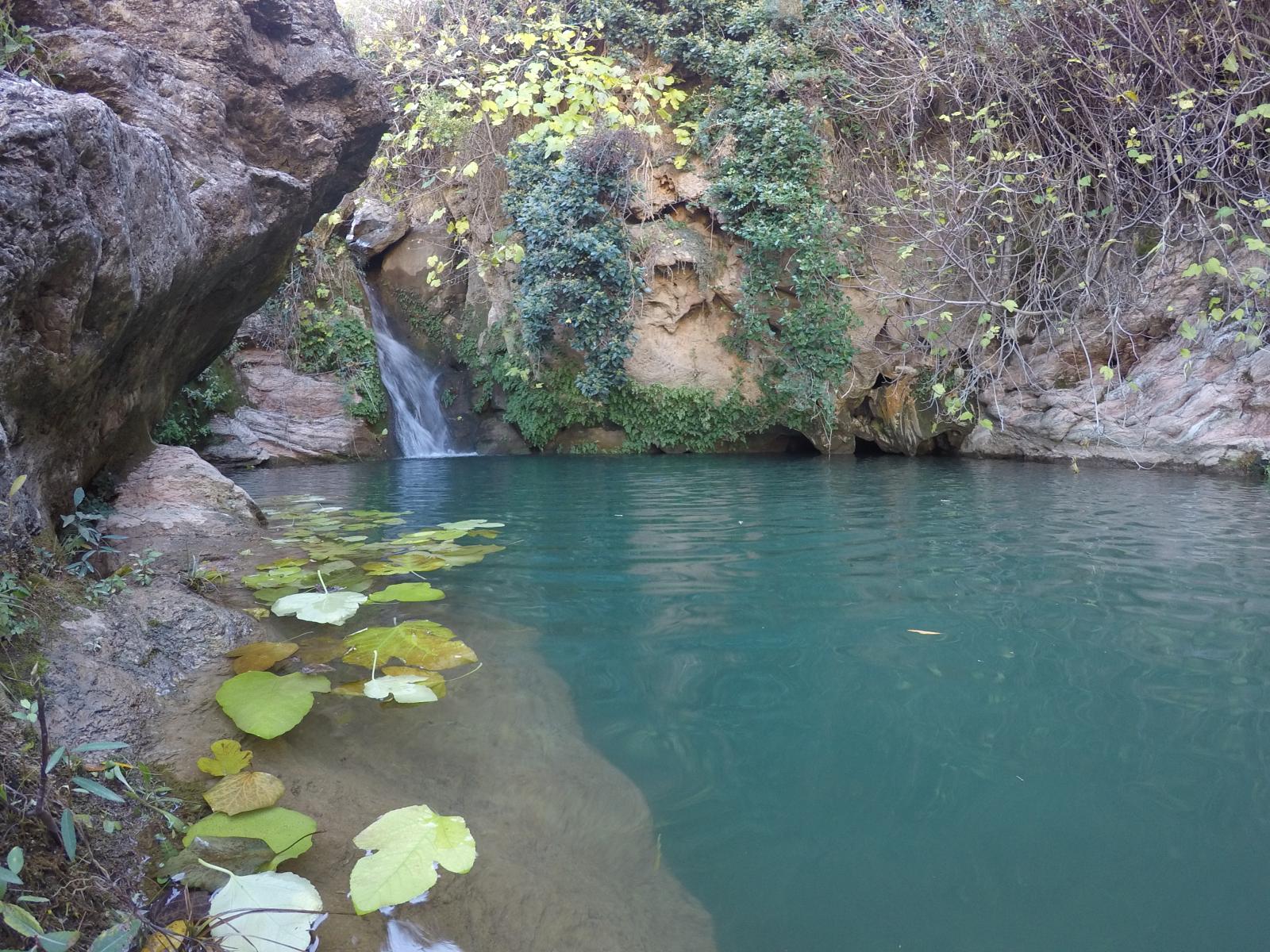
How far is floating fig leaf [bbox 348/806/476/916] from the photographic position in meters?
1.49

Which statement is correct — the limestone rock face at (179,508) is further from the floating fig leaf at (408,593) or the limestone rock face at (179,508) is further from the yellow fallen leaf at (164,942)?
the yellow fallen leaf at (164,942)

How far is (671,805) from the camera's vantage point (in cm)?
206

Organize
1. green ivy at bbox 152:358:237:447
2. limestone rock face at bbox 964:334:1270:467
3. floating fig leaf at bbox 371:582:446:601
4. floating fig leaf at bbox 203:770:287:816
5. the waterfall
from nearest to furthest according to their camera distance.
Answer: floating fig leaf at bbox 203:770:287:816 < floating fig leaf at bbox 371:582:446:601 < limestone rock face at bbox 964:334:1270:467 < green ivy at bbox 152:358:237:447 < the waterfall

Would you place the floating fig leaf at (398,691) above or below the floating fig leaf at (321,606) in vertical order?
below

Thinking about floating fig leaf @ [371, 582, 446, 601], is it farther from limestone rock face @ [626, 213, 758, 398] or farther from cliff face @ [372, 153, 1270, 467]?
limestone rock face @ [626, 213, 758, 398]

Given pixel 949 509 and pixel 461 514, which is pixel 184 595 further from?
pixel 949 509

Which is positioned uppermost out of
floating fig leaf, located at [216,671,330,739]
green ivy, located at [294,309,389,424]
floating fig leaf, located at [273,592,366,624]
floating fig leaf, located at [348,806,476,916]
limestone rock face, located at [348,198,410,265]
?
limestone rock face, located at [348,198,410,265]

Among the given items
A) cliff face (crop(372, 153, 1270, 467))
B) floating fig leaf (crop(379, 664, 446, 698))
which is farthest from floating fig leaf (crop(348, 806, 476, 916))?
cliff face (crop(372, 153, 1270, 467))

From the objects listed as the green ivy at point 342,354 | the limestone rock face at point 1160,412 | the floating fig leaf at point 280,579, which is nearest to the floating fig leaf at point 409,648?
the floating fig leaf at point 280,579

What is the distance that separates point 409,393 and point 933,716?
13717 millimetres

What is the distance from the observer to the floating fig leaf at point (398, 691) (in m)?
2.46

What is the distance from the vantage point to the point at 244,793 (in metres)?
1.87

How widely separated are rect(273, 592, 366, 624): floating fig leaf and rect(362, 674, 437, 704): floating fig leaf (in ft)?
1.41

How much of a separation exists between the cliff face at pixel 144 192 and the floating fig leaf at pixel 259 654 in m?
0.84
